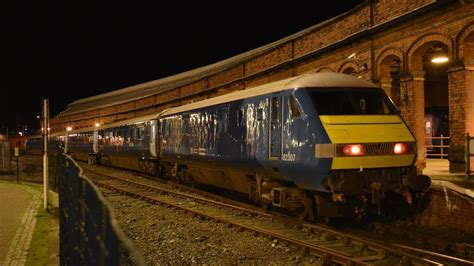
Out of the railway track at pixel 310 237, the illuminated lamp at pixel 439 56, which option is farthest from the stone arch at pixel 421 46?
the railway track at pixel 310 237

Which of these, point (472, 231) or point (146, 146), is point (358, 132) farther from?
point (146, 146)

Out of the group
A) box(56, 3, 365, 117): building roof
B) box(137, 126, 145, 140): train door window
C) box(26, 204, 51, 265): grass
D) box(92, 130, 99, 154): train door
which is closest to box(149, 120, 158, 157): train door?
box(137, 126, 145, 140): train door window

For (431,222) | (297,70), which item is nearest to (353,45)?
(297,70)

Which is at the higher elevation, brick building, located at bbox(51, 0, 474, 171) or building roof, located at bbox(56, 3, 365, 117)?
building roof, located at bbox(56, 3, 365, 117)

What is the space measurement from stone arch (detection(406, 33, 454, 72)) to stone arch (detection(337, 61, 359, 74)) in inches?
107

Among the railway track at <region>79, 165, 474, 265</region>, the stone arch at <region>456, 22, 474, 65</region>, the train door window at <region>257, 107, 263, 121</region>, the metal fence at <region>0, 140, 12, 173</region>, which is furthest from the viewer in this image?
the metal fence at <region>0, 140, 12, 173</region>

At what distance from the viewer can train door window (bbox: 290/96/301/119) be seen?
389 inches

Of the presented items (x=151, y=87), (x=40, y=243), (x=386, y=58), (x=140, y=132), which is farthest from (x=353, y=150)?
(x=151, y=87)

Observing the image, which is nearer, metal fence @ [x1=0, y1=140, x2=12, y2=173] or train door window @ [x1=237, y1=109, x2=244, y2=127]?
train door window @ [x1=237, y1=109, x2=244, y2=127]

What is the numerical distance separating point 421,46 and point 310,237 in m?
8.18

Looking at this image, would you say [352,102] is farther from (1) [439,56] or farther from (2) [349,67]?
(1) [439,56]

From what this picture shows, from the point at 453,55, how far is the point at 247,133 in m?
6.20

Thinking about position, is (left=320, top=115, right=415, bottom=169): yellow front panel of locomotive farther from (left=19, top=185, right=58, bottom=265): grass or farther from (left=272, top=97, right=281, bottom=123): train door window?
(left=19, top=185, right=58, bottom=265): grass

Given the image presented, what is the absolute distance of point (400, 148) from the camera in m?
9.71
